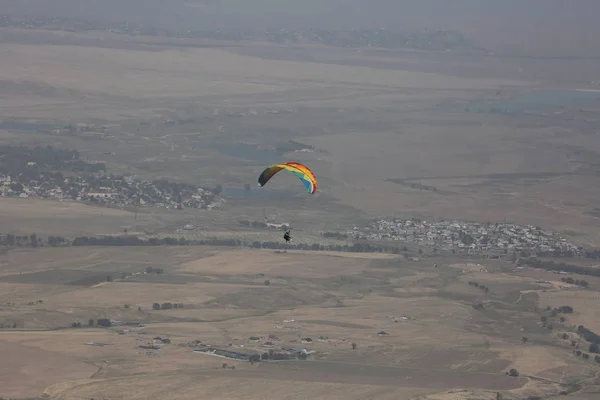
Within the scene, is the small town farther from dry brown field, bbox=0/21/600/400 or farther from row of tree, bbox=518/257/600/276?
row of tree, bbox=518/257/600/276

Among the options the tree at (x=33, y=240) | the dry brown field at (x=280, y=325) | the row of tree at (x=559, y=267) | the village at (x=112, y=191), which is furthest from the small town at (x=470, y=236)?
the tree at (x=33, y=240)

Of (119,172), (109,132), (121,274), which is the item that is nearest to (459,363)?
(121,274)

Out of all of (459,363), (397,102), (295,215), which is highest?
(397,102)

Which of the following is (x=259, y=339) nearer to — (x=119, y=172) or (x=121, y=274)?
(x=121, y=274)

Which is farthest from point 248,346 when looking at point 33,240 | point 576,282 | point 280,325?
point 33,240

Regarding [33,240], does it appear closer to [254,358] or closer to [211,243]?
[211,243]

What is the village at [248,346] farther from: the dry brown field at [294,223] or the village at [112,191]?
the village at [112,191]
